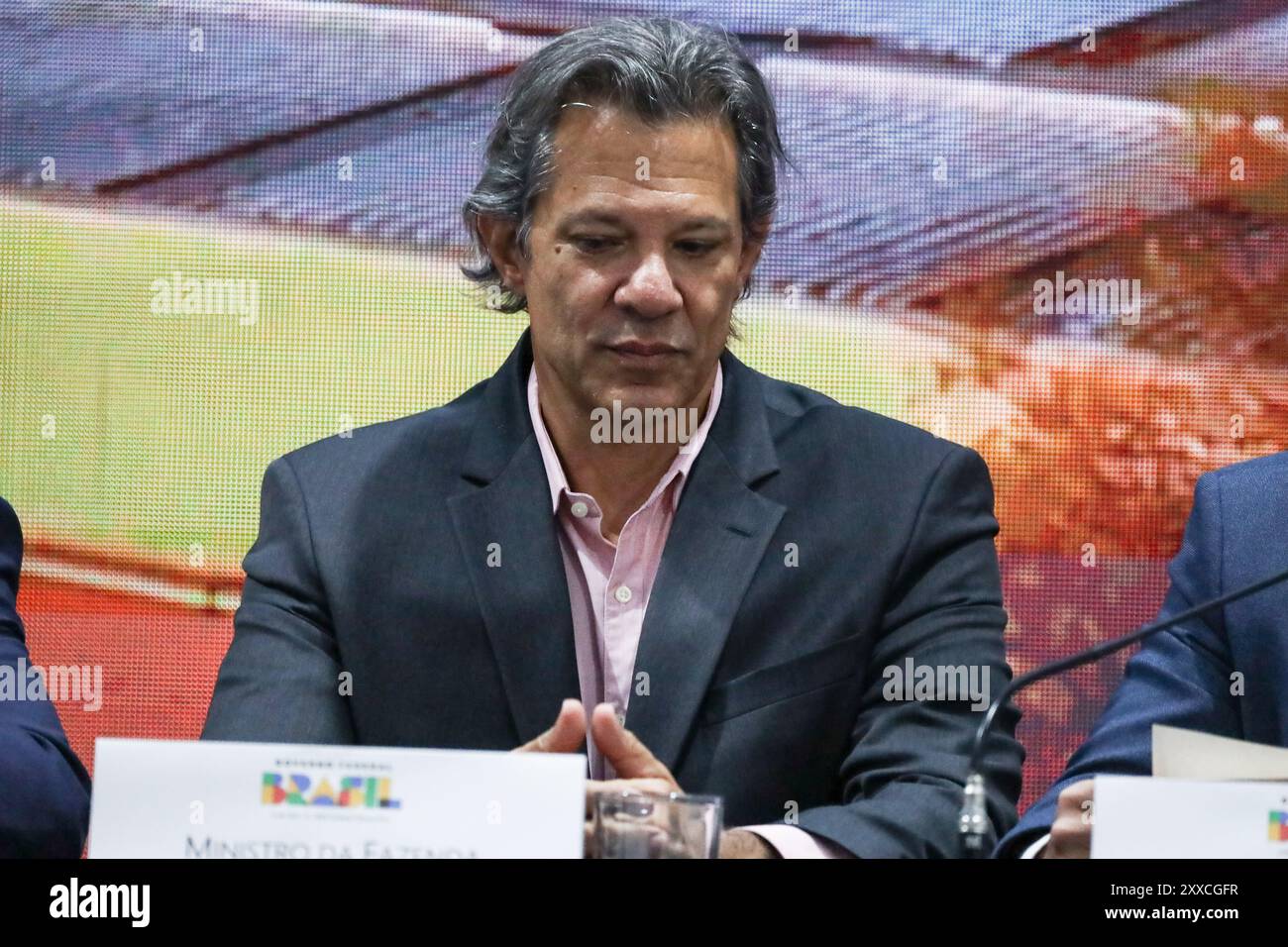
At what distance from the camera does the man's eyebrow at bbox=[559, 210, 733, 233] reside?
2.41 metres

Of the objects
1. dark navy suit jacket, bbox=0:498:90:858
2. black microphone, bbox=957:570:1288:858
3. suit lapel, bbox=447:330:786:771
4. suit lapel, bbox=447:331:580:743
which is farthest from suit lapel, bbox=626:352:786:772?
dark navy suit jacket, bbox=0:498:90:858

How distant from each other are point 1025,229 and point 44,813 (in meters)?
1.88

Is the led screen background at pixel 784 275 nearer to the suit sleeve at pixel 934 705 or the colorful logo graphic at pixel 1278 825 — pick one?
the suit sleeve at pixel 934 705

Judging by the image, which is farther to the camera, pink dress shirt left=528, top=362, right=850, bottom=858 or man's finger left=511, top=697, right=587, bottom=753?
pink dress shirt left=528, top=362, right=850, bottom=858

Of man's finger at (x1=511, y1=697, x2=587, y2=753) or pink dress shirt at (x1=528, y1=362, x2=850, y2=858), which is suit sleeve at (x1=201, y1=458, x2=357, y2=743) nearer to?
pink dress shirt at (x1=528, y1=362, x2=850, y2=858)

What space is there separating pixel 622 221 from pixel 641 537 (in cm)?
43

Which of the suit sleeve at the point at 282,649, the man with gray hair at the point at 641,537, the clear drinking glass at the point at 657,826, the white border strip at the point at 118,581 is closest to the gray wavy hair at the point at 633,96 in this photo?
the man with gray hair at the point at 641,537

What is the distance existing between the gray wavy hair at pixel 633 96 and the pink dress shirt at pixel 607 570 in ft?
1.08

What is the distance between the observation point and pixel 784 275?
3.06 metres

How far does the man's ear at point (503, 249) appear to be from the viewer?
2.70m

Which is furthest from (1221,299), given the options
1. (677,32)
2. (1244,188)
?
(677,32)

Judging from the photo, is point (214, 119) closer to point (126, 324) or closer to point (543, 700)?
point (126, 324)
